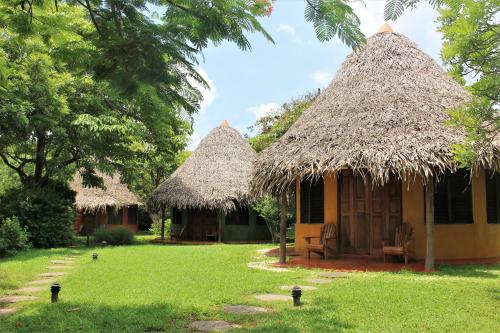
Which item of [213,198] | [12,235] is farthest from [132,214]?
[12,235]

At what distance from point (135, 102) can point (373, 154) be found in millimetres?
6242

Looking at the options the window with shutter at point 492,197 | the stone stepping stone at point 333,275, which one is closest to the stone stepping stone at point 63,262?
the stone stepping stone at point 333,275

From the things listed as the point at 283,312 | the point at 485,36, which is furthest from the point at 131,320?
the point at 485,36

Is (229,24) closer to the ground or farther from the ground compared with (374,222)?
farther from the ground

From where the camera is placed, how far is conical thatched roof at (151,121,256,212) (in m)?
19.6

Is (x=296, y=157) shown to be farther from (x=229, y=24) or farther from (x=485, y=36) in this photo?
(x=229, y=24)

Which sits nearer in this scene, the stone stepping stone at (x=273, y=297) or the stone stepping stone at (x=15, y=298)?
the stone stepping stone at (x=273, y=297)

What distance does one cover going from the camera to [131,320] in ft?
16.6

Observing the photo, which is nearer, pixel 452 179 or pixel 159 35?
pixel 159 35

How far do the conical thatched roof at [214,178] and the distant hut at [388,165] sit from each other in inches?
275

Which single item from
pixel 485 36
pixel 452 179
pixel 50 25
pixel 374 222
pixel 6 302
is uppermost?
pixel 485 36

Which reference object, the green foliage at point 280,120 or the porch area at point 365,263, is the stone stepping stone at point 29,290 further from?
the green foliage at point 280,120

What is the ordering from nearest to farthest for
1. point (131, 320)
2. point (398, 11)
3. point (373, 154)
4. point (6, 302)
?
point (398, 11)
point (131, 320)
point (6, 302)
point (373, 154)

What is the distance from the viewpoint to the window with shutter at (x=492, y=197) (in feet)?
36.9
